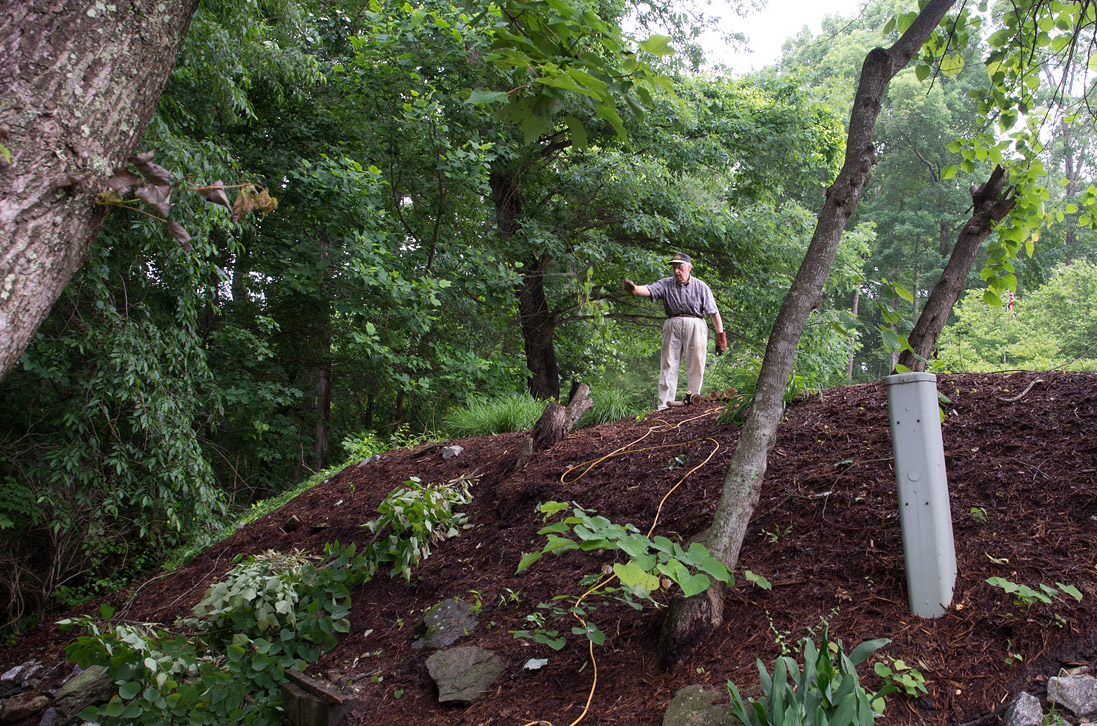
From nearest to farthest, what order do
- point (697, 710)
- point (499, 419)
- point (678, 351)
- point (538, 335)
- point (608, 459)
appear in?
point (697, 710)
point (608, 459)
point (678, 351)
point (499, 419)
point (538, 335)

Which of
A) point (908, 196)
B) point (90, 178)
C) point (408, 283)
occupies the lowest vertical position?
point (90, 178)

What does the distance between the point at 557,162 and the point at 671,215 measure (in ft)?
8.03

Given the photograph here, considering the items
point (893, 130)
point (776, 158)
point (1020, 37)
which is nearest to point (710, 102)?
point (776, 158)

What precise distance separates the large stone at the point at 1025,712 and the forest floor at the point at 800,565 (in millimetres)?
41

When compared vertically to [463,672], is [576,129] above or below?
above

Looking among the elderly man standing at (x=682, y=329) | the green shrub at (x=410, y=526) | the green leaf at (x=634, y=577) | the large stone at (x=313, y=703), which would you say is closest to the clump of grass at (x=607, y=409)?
the elderly man standing at (x=682, y=329)

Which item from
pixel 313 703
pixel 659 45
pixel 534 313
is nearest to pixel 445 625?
pixel 313 703

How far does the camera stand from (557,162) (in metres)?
12.0

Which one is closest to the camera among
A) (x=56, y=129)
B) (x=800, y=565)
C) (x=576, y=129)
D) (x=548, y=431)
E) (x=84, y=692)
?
(x=56, y=129)

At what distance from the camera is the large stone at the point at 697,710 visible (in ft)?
6.68

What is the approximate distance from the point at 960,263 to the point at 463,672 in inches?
119

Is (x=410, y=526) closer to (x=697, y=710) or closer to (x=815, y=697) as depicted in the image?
(x=697, y=710)

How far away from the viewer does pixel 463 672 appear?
275 centimetres

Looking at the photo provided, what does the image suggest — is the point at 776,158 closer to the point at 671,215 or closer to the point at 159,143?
the point at 671,215
